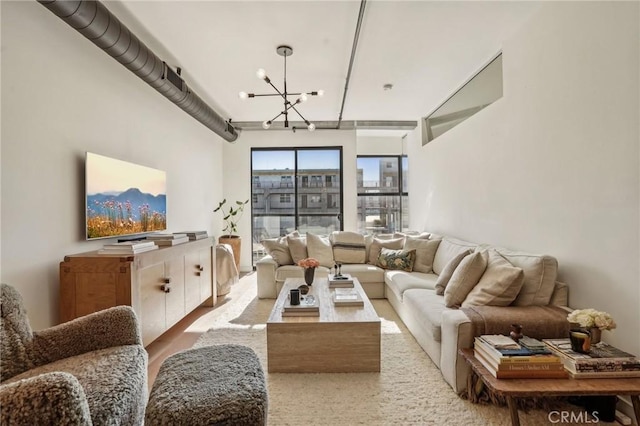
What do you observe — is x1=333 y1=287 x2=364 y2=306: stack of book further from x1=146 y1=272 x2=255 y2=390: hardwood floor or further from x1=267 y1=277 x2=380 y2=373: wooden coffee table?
x1=146 y1=272 x2=255 y2=390: hardwood floor

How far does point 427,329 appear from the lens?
2432mm

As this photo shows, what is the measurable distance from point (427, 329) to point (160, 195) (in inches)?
124

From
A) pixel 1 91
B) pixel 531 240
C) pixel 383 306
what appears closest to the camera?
pixel 1 91

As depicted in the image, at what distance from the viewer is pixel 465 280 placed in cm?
245

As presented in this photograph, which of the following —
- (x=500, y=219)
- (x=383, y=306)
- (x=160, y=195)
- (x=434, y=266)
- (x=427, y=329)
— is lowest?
(x=383, y=306)

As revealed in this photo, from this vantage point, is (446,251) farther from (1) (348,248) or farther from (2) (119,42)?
(2) (119,42)

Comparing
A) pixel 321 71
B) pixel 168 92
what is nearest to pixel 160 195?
pixel 168 92

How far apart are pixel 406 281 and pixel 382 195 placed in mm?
3643

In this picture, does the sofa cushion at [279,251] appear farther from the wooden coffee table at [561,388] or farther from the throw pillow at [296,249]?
the wooden coffee table at [561,388]

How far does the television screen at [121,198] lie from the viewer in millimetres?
2490

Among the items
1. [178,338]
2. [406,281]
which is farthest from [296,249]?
[178,338]

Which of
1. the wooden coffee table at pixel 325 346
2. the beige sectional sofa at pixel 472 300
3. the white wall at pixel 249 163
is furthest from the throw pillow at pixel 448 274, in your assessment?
the white wall at pixel 249 163

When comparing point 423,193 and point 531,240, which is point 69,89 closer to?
point 531,240

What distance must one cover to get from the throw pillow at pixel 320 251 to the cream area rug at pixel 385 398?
1.79 metres
